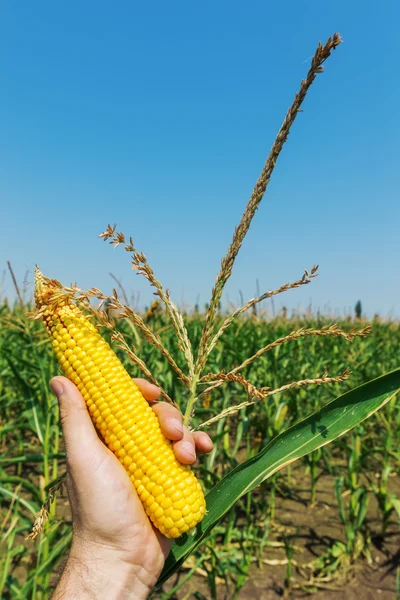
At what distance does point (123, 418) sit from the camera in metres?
1.39

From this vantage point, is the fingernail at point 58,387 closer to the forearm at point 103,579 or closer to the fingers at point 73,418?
the fingers at point 73,418

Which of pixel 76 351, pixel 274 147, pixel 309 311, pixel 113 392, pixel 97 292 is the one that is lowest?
pixel 309 311

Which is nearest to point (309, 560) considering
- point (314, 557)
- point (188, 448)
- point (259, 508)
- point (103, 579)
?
point (314, 557)

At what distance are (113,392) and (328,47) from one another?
1.01m

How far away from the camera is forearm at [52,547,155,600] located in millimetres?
1432

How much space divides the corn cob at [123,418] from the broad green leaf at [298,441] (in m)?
0.08

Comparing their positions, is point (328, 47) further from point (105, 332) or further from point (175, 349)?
point (175, 349)

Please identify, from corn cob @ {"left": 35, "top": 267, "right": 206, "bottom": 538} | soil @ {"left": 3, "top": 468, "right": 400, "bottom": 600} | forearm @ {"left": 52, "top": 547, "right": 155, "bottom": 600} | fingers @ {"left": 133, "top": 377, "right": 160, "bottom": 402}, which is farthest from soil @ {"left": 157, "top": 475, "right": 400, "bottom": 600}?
corn cob @ {"left": 35, "top": 267, "right": 206, "bottom": 538}

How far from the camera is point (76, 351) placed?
A: 144 cm

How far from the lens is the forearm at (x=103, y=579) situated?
143cm

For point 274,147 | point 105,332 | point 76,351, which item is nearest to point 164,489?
point 76,351

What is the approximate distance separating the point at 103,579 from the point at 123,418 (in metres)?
0.48

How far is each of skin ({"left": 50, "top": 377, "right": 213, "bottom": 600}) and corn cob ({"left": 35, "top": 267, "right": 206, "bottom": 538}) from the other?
52 mm

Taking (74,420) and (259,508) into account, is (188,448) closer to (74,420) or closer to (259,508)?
(74,420)
